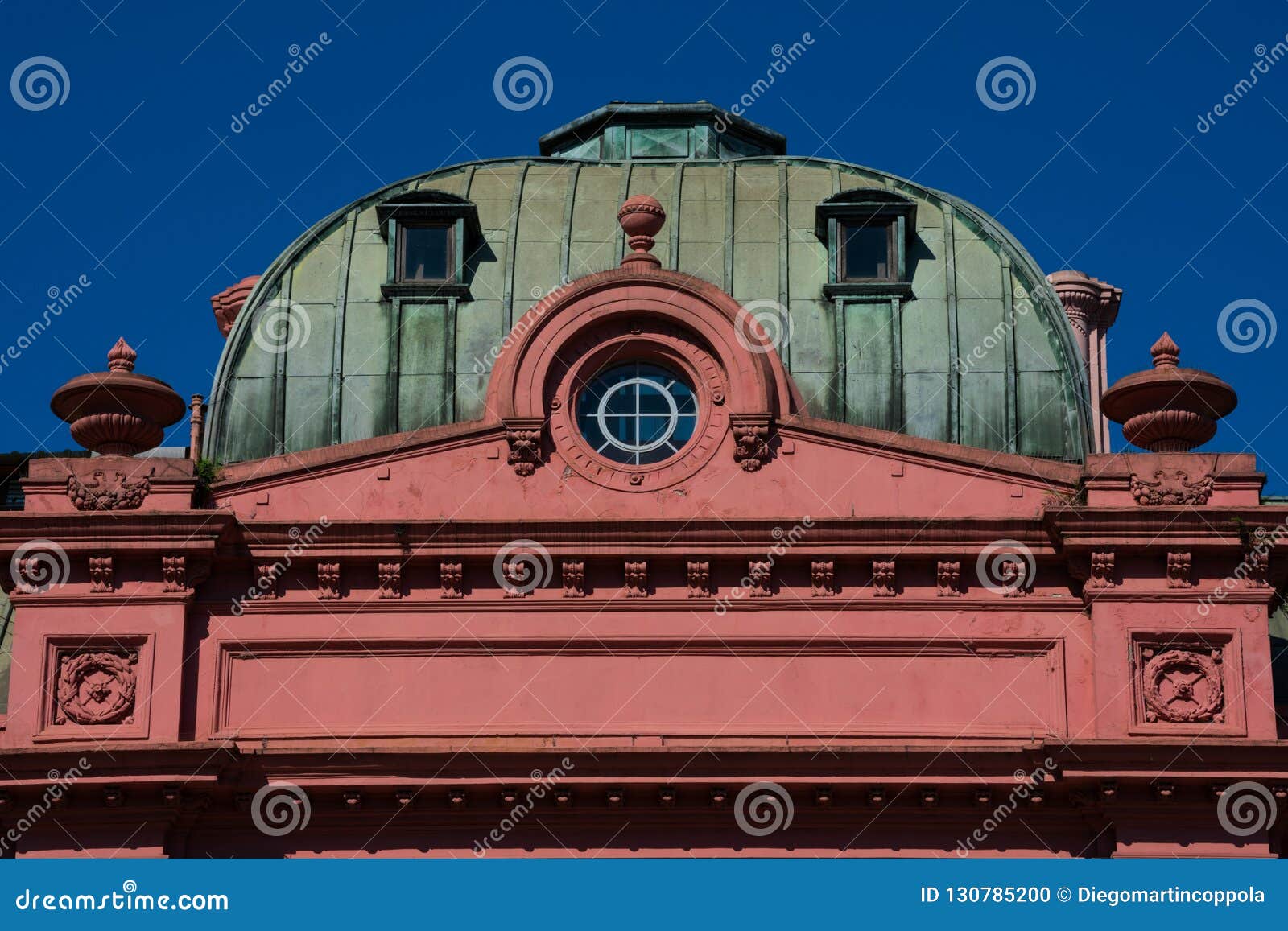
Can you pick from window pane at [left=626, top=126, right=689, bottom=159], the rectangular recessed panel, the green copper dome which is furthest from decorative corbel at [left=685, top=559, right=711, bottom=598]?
window pane at [left=626, top=126, right=689, bottom=159]

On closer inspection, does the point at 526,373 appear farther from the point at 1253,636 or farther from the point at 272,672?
the point at 1253,636

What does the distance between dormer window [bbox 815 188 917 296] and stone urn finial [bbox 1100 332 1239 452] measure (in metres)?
5.64

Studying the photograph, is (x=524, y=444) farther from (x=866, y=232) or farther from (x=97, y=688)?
(x=866, y=232)

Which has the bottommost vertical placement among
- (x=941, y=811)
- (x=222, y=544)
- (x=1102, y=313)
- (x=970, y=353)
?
(x=941, y=811)

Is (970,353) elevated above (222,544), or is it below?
above

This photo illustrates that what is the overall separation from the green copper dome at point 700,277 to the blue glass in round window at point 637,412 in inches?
105

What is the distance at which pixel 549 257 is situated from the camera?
4653 centimetres

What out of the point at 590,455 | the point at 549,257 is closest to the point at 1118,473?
the point at 590,455

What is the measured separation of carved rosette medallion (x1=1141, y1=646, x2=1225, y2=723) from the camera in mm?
39906

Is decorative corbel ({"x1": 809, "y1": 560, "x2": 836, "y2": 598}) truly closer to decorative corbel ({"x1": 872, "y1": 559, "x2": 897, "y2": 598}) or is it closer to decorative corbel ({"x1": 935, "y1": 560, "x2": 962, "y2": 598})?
decorative corbel ({"x1": 872, "y1": 559, "x2": 897, "y2": 598})

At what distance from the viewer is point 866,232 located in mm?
46562

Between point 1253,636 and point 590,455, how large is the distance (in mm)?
9109

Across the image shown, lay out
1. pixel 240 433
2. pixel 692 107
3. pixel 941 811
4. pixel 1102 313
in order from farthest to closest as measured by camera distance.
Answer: pixel 1102 313 → pixel 692 107 → pixel 240 433 → pixel 941 811

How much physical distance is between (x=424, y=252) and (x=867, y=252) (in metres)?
6.65
